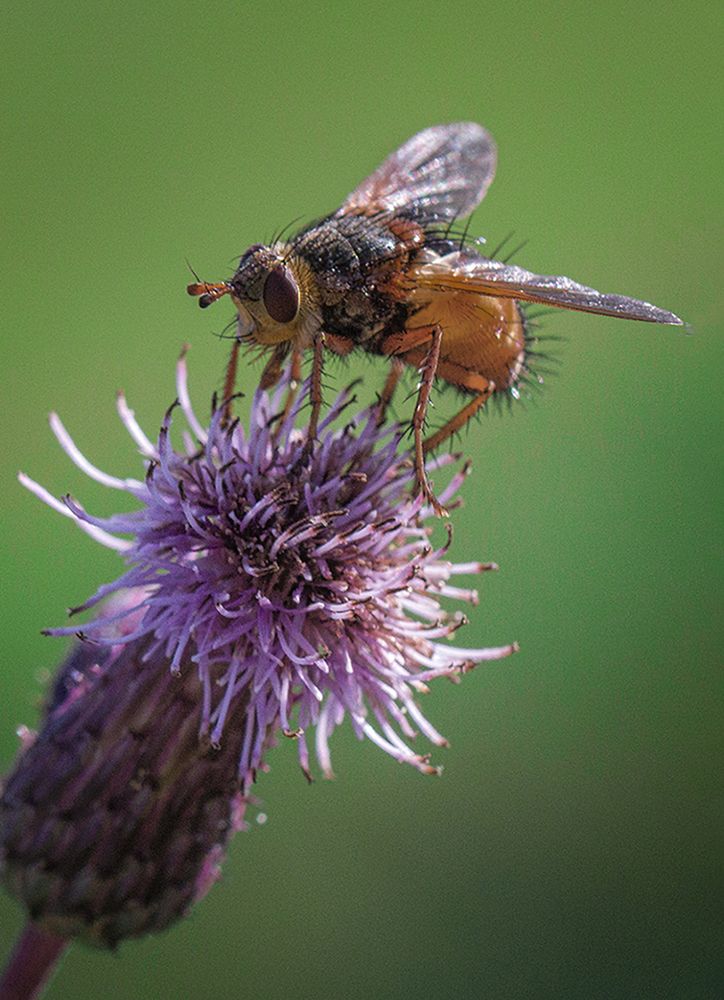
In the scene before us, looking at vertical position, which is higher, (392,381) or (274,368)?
(392,381)

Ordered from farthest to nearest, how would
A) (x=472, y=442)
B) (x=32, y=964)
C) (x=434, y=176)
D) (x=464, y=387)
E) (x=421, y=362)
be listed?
(x=472, y=442) < (x=434, y=176) < (x=464, y=387) < (x=421, y=362) < (x=32, y=964)

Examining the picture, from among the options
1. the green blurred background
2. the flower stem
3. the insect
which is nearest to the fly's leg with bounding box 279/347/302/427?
the insect

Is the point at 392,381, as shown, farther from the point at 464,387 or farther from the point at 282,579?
the point at 282,579

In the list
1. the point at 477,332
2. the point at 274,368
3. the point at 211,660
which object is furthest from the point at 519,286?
the point at 211,660

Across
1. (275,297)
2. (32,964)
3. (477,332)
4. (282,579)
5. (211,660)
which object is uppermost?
(477,332)

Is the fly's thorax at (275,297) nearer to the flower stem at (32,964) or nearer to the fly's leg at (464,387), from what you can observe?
the fly's leg at (464,387)

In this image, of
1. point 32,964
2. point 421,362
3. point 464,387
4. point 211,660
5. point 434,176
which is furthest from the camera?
point 434,176

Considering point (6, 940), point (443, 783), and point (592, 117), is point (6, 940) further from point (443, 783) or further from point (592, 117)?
point (592, 117)

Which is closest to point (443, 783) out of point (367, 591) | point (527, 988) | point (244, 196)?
point (527, 988)
